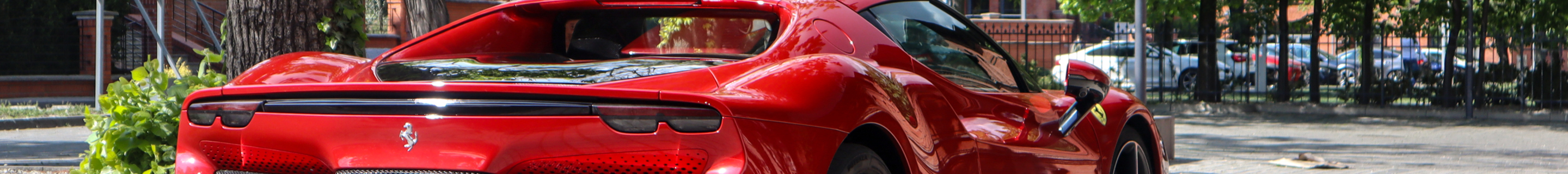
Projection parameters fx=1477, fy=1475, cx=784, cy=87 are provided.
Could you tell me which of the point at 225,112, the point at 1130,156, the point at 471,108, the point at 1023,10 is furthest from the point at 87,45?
the point at 1023,10

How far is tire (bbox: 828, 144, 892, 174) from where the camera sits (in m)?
2.68

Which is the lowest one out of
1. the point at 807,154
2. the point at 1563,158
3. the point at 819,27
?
the point at 1563,158

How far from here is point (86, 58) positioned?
18.0 meters

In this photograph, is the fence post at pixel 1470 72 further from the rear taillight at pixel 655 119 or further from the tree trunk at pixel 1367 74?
the rear taillight at pixel 655 119

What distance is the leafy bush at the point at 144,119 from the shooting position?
168 inches

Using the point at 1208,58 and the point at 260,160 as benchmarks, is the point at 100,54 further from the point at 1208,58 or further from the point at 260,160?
the point at 260,160

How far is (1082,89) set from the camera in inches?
150

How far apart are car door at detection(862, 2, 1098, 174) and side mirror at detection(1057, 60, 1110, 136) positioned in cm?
3

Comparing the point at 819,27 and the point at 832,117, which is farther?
the point at 819,27

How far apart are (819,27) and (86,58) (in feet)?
55.7

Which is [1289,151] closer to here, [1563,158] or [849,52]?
[1563,158]

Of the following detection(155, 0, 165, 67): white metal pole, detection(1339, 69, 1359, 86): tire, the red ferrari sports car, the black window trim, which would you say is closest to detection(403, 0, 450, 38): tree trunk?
detection(155, 0, 165, 67): white metal pole

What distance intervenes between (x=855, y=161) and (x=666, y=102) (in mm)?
460

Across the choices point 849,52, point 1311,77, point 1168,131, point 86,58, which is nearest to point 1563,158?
point 1168,131
